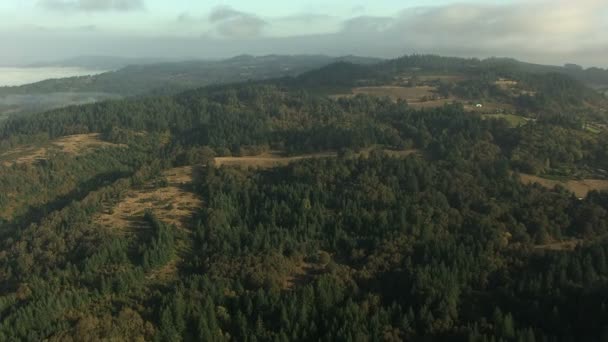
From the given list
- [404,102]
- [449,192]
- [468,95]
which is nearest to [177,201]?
[449,192]

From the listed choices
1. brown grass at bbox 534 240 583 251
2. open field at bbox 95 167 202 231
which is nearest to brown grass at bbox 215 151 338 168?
open field at bbox 95 167 202 231

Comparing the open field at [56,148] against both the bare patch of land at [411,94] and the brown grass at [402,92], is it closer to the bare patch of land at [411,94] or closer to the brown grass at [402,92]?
the bare patch of land at [411,94]

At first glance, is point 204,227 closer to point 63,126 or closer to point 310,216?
point 310,216

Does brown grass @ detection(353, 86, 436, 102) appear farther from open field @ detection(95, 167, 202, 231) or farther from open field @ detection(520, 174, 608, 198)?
open field @ detection(95, 167, 202, 231)

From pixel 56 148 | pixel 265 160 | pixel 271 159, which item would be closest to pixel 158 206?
pixel 265 160

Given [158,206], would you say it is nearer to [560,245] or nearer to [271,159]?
[271,159]

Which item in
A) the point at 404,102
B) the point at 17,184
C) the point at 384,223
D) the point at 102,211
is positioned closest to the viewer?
the point at 384,223
